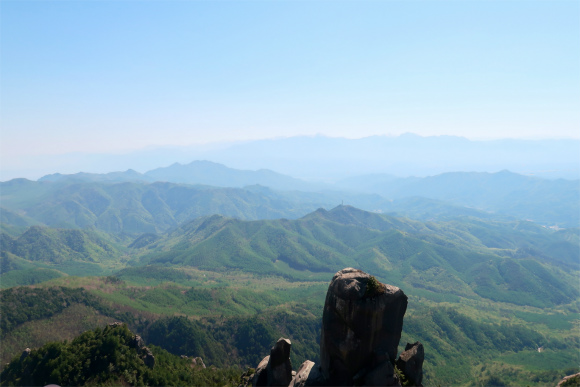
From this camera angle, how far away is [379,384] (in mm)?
27859

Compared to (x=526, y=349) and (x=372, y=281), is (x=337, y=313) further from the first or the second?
(x=526, y=349)

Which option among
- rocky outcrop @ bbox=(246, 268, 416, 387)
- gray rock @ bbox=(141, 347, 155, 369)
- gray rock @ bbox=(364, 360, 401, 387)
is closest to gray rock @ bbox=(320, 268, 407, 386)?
rocky outcrop @ bbox=(246, 268, 416, 387)

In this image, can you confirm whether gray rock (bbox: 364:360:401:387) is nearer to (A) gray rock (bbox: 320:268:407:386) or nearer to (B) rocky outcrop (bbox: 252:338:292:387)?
(A) gray rock (bbox: 320:268:407:386)

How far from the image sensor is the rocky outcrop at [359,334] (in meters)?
Result: 28.7

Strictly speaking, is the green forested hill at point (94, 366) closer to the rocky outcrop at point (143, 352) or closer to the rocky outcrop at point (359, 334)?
the rocky outcrop at point (143, 352)

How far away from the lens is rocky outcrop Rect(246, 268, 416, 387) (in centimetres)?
2873

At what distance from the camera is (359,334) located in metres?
29.0

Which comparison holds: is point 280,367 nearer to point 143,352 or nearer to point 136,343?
point 136,343

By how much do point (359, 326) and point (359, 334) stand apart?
30.9 inches

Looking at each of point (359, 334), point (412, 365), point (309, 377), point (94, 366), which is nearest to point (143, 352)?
point (94, 366)

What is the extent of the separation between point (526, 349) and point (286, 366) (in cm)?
20333

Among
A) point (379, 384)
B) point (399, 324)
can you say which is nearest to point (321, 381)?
point (379, 384)

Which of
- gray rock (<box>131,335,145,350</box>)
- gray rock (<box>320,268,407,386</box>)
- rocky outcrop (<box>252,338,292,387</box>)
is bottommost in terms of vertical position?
gray rock (<box>131,335,145,350</box>)

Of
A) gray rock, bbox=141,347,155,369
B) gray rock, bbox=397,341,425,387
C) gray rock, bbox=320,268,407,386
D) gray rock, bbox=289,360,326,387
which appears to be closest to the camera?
gray rock, bbox=320,268,407,386
